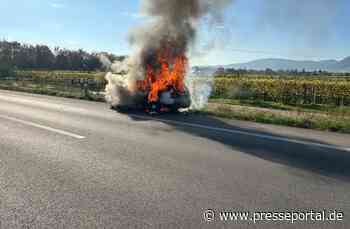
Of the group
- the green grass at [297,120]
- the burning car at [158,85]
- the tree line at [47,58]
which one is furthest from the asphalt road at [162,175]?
the tree line at [47,58]

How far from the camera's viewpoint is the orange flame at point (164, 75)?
12.3m

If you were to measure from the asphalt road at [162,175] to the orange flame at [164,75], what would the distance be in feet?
12.2

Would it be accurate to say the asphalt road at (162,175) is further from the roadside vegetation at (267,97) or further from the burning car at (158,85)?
the burning car at (158,85)

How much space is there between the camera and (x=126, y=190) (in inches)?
173

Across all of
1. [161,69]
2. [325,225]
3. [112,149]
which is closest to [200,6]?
[161,69]

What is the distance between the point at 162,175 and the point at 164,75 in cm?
787

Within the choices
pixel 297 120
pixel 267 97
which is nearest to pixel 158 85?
pixel 297 120

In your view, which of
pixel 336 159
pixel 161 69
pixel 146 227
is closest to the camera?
pixel 146 227

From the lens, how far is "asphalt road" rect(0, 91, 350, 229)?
12.1 ft

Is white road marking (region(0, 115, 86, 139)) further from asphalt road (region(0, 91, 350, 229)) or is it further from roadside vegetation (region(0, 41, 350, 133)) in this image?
roadside vegetation (region(0, 41, 350, 133))

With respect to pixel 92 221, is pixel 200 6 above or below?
above

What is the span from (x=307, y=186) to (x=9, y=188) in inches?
152

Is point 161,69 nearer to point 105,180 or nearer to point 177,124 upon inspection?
point 177,124

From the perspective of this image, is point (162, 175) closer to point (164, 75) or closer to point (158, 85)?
point (158, 85)
